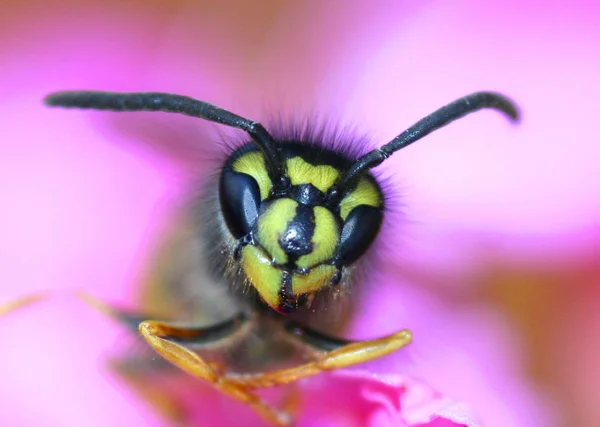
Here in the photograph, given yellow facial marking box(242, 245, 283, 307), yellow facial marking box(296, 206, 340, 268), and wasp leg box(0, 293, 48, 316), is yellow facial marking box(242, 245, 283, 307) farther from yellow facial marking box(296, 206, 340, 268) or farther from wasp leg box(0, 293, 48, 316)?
wasp leg box(0, 293, 48, 316)

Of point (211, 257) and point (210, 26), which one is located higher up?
point (210, 26)

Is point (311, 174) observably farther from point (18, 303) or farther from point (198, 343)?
point (18, 303)

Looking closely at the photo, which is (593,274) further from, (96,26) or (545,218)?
(96,26)

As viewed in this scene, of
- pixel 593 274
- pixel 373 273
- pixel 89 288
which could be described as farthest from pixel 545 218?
pixel 89 288

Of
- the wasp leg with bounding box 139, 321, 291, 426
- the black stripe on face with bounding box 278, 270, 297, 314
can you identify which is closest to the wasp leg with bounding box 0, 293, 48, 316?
the wasp leg with bounding box 139, 321, 291, 426

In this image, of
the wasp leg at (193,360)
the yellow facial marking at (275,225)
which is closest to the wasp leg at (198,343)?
the wasp leg at (193,360)

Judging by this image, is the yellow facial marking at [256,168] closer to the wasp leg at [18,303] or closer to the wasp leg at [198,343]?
the wasp leg at [198,343]
